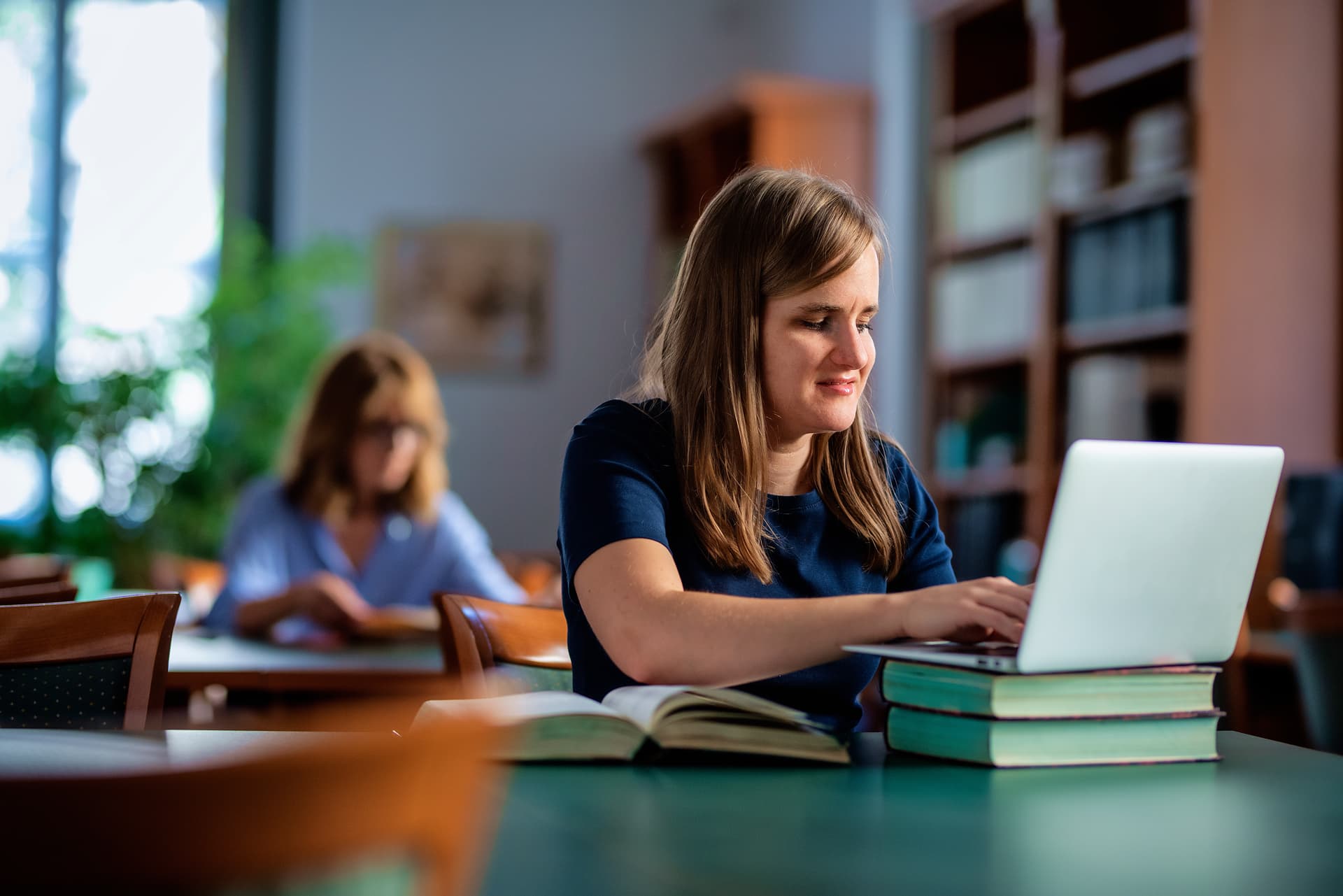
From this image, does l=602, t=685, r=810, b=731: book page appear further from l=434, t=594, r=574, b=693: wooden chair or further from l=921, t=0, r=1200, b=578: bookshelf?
l=921, t=0, r=1200, b=578: bookshelf

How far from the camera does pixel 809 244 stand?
1516 millimetres

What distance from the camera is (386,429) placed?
10.3ft

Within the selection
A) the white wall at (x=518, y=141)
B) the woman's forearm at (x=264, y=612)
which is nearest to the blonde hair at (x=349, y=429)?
the woman's forearm at (x=264, y=612)

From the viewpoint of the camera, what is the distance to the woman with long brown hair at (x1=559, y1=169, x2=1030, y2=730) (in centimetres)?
143

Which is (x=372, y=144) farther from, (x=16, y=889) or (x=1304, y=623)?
(x=16, y=889)

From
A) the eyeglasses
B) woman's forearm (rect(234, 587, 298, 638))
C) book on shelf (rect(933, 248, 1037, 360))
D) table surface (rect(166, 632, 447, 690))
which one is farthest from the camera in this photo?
book on shelf (rect(933, 248, 1037, 360))

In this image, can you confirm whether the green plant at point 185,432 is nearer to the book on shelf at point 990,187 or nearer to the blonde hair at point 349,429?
the book on shelf at point 990,187

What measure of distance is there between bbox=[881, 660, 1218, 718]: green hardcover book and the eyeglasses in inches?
80.8

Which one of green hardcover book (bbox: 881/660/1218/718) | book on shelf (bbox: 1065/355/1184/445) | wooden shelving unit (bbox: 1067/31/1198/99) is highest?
wooden shelving unit (bbox: 1067/31/1198/99)

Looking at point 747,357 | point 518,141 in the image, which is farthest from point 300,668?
point 518,141

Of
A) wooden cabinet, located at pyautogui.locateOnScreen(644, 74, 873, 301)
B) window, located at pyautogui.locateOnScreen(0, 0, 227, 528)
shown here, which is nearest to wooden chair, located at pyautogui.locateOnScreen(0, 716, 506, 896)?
wooden cabinet, located at pyautogui.locateOnScreen(644, 74, 873, 301)

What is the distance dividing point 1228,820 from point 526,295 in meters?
6.06

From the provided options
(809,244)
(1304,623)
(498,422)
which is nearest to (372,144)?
(498,422)

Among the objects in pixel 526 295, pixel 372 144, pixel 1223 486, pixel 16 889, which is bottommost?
pixel 16 889
